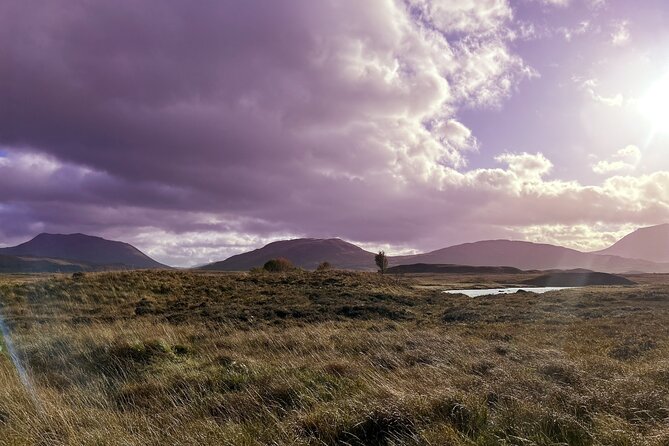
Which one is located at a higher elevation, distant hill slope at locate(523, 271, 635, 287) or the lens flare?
the lens flare

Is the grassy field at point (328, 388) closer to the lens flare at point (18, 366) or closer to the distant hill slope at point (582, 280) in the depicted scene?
the lens flare at point (18, 366)

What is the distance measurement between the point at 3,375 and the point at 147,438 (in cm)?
596

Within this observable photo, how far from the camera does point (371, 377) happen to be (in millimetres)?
8648

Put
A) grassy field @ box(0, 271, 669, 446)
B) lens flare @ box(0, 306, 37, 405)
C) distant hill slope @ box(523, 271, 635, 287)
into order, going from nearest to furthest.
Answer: grassy field @ box(0, 271, 669, 446) → lens flare @ box(0, 306, 37, 405) → distant hill slope @ box(523, 271, 635, 287)

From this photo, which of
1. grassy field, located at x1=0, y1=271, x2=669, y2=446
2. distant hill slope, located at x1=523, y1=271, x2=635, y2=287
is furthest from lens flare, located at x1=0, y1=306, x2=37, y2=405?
distant hill slope, located at x1=523, y1=271, x2=635, y2=287

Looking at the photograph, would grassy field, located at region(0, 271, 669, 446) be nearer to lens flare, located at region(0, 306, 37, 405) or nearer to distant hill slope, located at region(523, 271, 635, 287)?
lens flare, located at region(0, 306, 37, 405)

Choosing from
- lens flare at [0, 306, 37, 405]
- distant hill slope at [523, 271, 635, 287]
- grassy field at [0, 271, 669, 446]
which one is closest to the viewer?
grassy field at [0, 271, 669, 446]

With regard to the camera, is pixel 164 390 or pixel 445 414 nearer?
pixel 445 414

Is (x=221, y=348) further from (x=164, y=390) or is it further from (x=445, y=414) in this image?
(x=445, y=414)

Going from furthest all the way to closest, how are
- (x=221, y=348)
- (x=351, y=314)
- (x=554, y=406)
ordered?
(x=351, y=314) < (x=221, y=348) < (x=554, y=406)

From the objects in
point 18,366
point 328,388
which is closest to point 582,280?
point 328,388

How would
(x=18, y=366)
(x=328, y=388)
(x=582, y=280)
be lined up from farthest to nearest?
(x=582, y=280) → (x=18, y=366) → (x=328, y=388)

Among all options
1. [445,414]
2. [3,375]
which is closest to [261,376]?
[445,414]

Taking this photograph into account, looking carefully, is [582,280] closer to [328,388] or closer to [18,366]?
[328,388]
